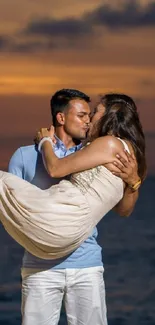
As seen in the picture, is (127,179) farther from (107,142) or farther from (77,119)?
(77,119)

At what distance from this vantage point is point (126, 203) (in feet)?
17.9

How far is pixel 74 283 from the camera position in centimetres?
531

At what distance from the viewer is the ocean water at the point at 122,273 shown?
13312 millimetres

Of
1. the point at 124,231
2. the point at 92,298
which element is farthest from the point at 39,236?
the point at 124,231

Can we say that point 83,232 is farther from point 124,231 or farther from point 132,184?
point 124,231

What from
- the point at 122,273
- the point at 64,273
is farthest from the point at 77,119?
the point at 122,273

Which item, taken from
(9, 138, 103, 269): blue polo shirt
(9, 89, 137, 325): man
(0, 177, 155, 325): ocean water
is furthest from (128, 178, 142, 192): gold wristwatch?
(0, 177, 155, 325): ocean water

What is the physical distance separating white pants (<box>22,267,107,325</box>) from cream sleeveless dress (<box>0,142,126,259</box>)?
15cm

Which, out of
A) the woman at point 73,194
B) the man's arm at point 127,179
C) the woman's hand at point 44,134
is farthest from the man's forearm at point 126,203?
the woman's hand at point 44,134

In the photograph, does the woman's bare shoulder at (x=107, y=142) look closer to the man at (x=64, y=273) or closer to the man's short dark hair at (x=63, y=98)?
the man at (x=64, y=273)

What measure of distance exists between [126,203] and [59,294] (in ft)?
1.70

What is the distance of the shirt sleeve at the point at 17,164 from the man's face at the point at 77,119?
0.81 ft

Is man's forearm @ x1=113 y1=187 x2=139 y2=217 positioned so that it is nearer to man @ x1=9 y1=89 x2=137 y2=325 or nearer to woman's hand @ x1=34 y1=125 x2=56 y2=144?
man @ x1=9 y1=89 x2=137 y2=325

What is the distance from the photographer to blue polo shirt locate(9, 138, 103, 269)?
17.5 feet
